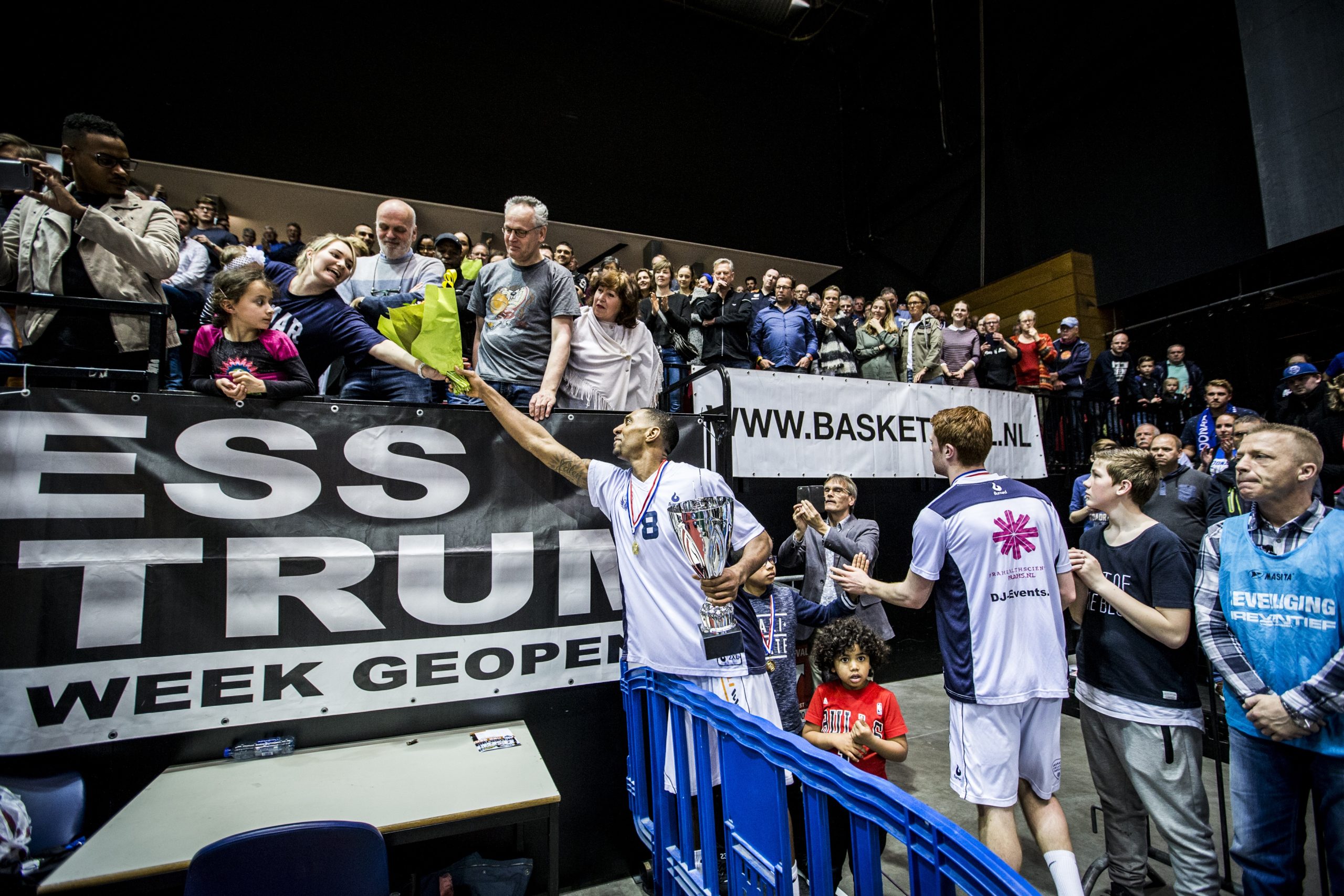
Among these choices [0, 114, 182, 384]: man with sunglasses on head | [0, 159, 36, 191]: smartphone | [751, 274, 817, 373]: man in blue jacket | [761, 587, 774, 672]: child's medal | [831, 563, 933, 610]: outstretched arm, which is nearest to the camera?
[0, 159, 36, 191]: smartphone

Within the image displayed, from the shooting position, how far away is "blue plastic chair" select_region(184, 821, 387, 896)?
151cm

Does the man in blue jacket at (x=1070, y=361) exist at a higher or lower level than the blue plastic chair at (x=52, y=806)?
higher

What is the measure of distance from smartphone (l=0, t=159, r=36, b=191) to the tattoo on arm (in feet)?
6.47

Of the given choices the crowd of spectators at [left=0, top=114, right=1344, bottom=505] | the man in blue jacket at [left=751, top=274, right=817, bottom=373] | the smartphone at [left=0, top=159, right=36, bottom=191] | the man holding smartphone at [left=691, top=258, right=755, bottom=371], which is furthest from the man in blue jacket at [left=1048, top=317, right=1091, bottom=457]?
the smartphone at [left=0, top=159, right=36, bottom=191]

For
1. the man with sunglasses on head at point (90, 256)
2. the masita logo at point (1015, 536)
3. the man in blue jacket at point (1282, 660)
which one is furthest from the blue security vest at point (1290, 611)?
the man with sunglasses on head at point (90, 256)

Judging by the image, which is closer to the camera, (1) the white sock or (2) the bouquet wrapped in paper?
(1) the white sock

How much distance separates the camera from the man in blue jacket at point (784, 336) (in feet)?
22.9

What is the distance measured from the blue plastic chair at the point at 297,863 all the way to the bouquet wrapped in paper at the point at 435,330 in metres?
1.66

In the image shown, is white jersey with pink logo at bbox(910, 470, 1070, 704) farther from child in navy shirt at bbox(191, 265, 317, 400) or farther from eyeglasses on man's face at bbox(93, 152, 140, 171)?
eyeglasses on man's face at bbox(93, 152, 140, 171)

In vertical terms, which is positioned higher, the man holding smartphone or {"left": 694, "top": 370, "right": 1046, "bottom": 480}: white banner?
the man holding smartphone

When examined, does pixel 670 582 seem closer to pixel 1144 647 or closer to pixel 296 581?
pixel 296 581

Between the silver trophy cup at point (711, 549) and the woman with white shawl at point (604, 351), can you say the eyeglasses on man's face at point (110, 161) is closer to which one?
the woman with white shawl at point (604, 351)

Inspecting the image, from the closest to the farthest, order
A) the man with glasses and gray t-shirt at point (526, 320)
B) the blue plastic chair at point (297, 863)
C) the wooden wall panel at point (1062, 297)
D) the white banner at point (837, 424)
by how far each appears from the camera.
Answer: the blue plastic chair at point (297, 863) → the man with glasses and gray t-shirt at point (526, 320) → the white banner at point (837, 424) → the wooden wall panel at point (1062, 297)

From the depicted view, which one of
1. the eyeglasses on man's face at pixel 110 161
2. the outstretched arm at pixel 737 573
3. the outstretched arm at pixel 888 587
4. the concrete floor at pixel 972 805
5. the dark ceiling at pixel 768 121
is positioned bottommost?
the concrete floor at pixel 972 805
